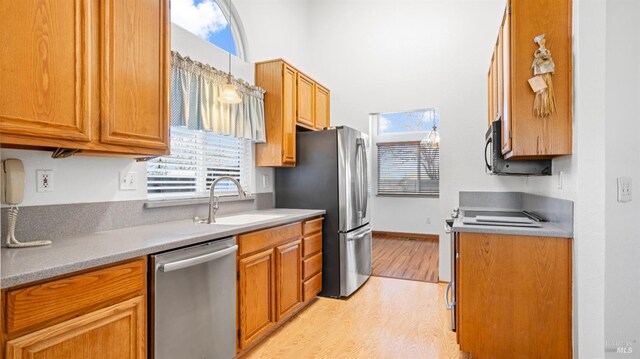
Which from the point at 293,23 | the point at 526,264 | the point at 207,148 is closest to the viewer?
the point at 526,264

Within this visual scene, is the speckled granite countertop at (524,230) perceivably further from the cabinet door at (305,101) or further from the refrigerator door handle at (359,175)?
the cabinet door at (305,101)

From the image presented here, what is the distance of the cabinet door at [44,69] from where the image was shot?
4.15 feet

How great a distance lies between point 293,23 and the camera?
4.28 metres

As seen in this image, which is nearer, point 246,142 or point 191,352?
point 191,352

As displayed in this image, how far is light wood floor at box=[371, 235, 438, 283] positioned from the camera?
4188mm

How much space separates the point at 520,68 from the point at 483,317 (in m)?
1.54

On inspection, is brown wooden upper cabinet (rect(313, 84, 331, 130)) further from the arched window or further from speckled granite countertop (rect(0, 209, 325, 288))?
speckled granite countertop (rect(0, 209, 325, 288))

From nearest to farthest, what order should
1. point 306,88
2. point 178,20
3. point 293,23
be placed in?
point 178,20, point 306,88, point 293,23

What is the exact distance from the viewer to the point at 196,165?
2.76 metres

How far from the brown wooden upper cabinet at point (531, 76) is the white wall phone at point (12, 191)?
262cm

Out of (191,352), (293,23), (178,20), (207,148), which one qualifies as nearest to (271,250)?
(191,352)

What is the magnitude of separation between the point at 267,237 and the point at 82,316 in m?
1.29

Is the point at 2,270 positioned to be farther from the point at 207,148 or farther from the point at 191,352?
the point at 207,148

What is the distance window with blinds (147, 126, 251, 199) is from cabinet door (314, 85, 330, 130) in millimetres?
1027
